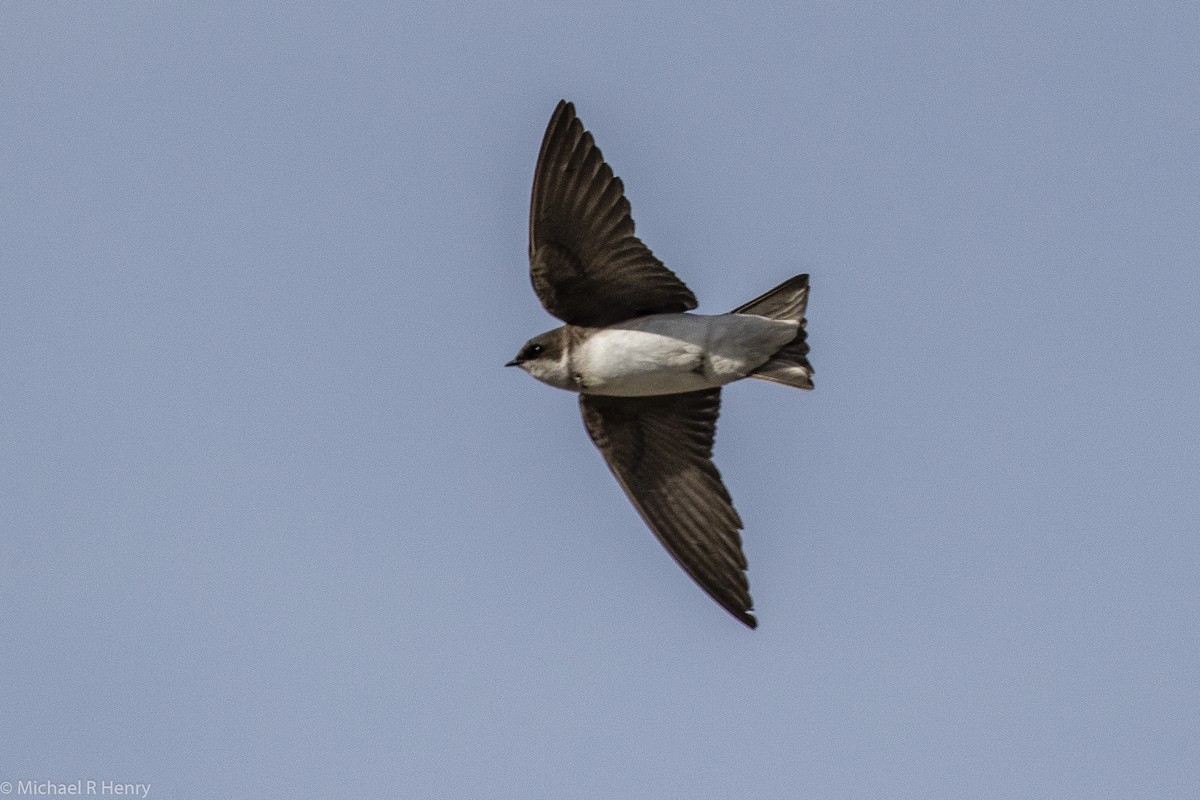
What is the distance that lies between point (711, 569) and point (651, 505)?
424 millimetres

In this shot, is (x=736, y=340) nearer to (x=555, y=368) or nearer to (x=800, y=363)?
(x=800, y=363)

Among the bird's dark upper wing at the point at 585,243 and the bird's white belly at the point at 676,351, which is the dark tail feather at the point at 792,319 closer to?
the bird's white belly at the point at 676,351

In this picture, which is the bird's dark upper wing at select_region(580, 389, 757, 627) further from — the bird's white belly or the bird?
the bird's white belly

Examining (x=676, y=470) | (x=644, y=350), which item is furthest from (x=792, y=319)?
(x=676, y=470)

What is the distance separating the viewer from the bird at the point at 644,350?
905cm

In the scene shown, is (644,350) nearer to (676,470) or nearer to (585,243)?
(585,243)

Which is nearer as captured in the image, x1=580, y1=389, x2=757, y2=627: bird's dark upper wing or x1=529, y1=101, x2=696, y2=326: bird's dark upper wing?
x1=529, y1=101, x2=696, y2=326: bird's dark upper wing

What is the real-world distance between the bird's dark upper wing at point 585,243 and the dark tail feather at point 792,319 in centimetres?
40

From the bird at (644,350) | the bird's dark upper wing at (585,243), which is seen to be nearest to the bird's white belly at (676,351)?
the bird at (644,350)

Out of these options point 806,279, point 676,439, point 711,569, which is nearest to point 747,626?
point 711,569

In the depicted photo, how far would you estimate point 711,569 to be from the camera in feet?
31.5

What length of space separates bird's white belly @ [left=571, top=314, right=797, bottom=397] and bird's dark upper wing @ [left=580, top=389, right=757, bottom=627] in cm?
41

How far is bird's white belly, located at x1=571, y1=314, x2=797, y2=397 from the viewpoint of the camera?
9.01 meters

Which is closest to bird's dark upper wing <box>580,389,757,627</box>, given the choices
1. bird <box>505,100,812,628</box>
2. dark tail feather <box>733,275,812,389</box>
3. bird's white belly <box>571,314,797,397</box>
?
bird <box>505,100,812,628</box>
